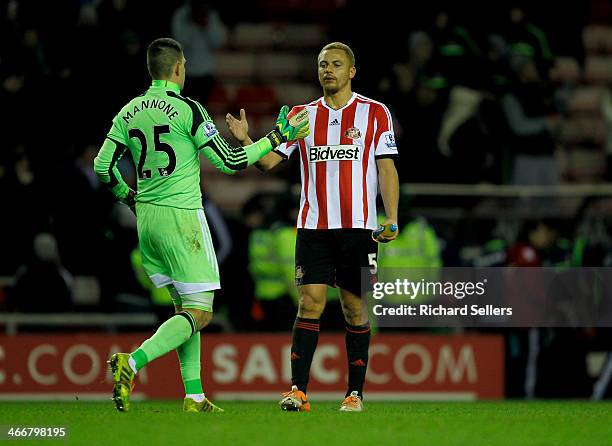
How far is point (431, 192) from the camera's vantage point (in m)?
13.4

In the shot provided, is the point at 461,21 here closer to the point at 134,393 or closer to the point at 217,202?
the point at 217,202

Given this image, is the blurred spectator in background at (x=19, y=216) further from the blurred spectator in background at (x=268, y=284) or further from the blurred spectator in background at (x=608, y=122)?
the blurred spectator in background at (x=608, y=122)

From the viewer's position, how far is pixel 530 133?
14945 mm

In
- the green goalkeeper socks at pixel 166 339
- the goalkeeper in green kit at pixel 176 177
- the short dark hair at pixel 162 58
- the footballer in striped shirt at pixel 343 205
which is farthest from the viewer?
the footballer in striped shirt at pixel 343 205

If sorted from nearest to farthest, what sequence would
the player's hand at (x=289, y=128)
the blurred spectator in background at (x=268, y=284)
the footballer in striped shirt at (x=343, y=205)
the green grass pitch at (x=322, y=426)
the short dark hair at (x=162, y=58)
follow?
the green grass pitch at (x=322, y=426) < the short dark hair at (x=162, y=58) < the player's hand at (x=289, y=128) < the footballer in striped shirt at (x=343, y=205) < the blurred spectator in background at (x=268, y=284)

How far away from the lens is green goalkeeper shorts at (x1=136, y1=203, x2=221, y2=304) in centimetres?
811

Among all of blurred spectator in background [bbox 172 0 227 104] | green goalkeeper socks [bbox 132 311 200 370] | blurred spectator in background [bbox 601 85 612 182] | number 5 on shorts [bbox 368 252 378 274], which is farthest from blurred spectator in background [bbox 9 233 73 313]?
blurred spectator in background [bbox 601 85 612 182]

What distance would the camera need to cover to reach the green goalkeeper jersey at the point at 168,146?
807 cm

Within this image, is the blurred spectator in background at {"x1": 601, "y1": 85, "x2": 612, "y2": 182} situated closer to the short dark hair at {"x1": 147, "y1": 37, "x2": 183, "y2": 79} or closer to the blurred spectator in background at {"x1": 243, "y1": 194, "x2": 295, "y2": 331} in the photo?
the blurred spectator in background at {"x1": 243, "y1": 194, "x2": 295, "y2": 331}

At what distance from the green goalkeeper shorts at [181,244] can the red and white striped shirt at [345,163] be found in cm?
69

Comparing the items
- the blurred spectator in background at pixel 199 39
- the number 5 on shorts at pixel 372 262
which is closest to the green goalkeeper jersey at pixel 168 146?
the number 5 on shorts at pixel 372 262

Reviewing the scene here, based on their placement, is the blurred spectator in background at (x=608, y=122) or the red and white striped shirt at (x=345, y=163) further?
the blurred spectator in background at (x=608, y=122)

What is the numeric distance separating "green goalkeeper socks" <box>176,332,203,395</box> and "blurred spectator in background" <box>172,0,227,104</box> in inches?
283

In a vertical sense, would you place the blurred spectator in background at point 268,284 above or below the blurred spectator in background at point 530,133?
below
